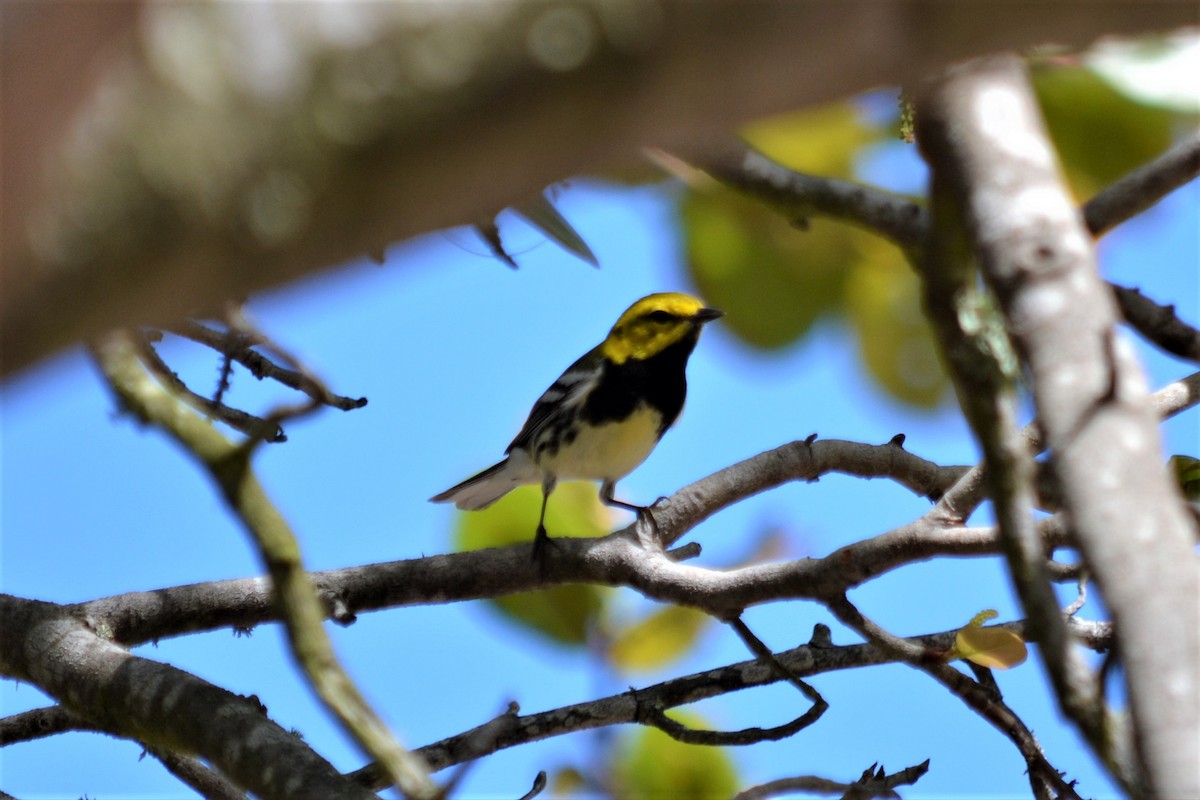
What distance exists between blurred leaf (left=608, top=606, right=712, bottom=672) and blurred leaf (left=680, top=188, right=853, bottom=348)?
90 cm

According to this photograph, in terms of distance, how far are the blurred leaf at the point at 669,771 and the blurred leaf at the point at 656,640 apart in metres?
0.20

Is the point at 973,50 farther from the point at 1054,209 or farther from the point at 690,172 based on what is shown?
the point at 690,172

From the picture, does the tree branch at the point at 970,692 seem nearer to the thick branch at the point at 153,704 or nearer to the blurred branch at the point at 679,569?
the blurred branch at the point at 679,569

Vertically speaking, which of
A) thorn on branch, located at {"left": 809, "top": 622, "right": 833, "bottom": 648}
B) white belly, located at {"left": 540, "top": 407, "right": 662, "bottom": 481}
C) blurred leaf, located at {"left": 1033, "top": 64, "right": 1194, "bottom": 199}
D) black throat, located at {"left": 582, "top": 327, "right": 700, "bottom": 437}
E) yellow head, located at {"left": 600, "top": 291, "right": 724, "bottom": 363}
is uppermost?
yellow head, located at {"left": 600, "top": 291, "right": 724, "bottom": 363}

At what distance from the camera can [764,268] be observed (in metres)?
2.79

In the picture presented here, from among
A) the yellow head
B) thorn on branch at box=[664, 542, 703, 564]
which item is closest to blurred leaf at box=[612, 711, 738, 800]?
thorn on branch at box=[664, 542, 703, 564]

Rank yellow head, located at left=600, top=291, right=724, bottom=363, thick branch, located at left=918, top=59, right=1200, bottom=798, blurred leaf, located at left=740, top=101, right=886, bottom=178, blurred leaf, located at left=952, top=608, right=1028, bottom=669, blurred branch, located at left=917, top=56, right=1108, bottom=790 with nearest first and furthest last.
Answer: thick branch, located at left=918, top=59, right=1200, bottom=798 → blurred branch, located at left=917, top=56, right=1108, bottom=790 → blurred leaf, located at left=952, top=608, right=1028, bottom=669 → blurred leaf, located at left=740, top=101, right=886, bottom=178 → yellow head, located at left=600, top=291, right=724, bottom=363

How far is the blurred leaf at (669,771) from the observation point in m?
2.94

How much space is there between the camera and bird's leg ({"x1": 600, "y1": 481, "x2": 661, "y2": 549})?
106 inches

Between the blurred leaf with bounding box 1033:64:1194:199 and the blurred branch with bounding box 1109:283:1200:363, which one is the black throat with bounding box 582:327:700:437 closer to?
the blurred leaf with bounding box 1033:64:1194:199

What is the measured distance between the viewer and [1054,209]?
1.21m

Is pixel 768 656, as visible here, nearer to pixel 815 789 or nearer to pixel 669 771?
pixel 815 789

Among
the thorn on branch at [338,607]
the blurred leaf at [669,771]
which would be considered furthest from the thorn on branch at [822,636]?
the thorn on branch at [338,607]

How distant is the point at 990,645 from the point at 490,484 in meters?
3.21
